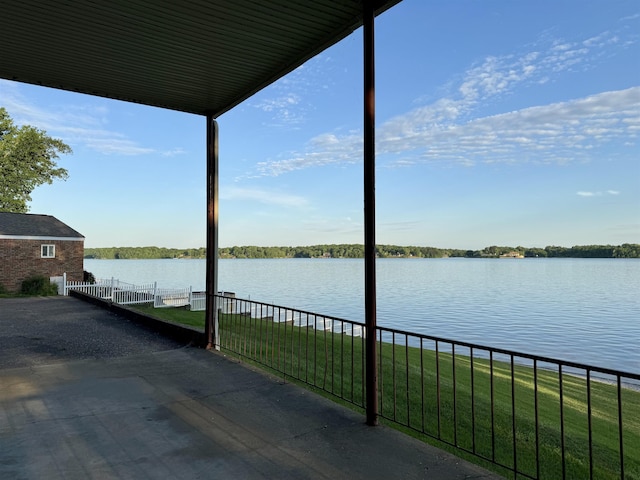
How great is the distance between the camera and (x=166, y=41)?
3.60 metres

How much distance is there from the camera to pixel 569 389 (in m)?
7.71

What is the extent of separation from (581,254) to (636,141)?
22.3 meters

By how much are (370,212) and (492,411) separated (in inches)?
61.9

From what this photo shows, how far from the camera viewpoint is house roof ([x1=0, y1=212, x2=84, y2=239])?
17.3 meters

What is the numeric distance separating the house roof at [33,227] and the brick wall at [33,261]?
0.99 ft

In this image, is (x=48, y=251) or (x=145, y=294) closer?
(x=145, y=294)

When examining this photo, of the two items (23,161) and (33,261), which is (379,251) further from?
(33,261)

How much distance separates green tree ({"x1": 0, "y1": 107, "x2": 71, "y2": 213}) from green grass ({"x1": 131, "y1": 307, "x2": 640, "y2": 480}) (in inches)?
1016

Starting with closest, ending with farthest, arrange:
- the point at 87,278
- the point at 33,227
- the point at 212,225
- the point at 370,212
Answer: the point at 370,212
the point at 212,225
the point at 33,227
the point at 87,278

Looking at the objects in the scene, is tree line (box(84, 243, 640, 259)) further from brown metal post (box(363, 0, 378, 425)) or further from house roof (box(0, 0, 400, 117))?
brown metal post (box(363, 0, 378, 425))

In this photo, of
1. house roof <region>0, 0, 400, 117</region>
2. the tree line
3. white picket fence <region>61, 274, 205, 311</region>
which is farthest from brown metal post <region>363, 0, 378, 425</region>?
white picket fence <region>61, 274, 205, 311</region>

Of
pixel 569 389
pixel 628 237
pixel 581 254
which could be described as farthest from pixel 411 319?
pixel 581 254

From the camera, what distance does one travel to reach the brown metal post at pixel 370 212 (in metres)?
3.01

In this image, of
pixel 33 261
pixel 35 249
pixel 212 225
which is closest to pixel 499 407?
pixel 212 225
